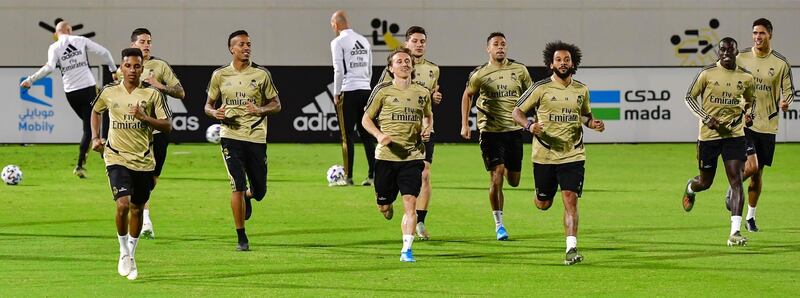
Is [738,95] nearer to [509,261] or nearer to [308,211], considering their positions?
[509,261]

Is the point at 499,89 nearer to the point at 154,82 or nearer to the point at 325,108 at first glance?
the point at 154,82

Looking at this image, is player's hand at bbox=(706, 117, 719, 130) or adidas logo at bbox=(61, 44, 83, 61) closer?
player's hand at bbox=(706, 117, 719, 130)

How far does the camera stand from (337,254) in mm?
14625

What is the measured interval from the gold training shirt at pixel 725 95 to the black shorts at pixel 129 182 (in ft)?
18.9

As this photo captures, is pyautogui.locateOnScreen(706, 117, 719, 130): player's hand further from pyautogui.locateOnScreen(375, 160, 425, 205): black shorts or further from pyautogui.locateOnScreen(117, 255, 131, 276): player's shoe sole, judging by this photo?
pyautogui.locateOnScreen(117, 255, 131, 276): player's shoe sole

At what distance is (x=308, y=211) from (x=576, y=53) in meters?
5.94

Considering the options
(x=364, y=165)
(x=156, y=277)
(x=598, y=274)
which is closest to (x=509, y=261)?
(x=598, y=274)

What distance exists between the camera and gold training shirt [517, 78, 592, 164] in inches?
556

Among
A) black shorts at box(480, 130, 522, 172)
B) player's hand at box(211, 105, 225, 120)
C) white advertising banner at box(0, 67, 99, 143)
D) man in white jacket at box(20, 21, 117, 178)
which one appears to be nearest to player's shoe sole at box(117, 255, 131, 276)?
player's hand at box(211, 105, 225, 120)

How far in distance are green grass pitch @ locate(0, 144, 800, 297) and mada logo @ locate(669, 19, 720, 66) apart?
14.0 m

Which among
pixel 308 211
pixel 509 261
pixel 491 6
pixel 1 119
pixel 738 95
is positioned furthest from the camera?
pixel 491 6

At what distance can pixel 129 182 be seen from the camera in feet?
42.6

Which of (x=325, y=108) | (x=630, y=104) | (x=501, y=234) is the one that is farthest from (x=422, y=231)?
(x=630, y=104)

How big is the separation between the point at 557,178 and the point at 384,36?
24561mm
